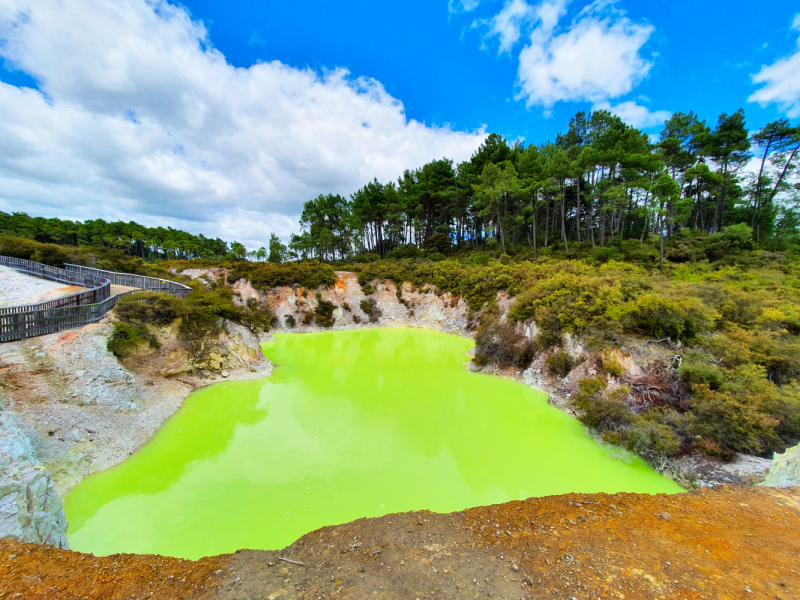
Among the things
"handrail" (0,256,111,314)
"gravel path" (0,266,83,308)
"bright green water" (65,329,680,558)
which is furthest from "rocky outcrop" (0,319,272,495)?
"gravel path" (0,266,83,308)

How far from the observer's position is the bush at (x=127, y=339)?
424 inches

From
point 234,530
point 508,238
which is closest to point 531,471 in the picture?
point 234,530

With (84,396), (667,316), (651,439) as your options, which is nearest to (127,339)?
(84,396)

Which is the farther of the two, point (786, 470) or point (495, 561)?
point (786, 470)

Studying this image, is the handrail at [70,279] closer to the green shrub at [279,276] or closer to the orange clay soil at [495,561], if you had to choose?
the orange clay soil at [495,561]

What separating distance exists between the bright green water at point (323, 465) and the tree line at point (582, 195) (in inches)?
718

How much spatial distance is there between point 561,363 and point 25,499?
15.9 meters

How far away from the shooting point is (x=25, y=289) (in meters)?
13.9

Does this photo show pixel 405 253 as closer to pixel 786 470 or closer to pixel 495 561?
pixel 786 470

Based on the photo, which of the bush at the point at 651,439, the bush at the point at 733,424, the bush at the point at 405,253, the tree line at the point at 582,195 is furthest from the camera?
the bush at the point at 405,253

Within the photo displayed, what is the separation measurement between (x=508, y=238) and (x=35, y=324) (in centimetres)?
3948

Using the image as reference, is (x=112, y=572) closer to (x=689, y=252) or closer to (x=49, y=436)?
(x=49, y=436)

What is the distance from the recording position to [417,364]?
660 inches

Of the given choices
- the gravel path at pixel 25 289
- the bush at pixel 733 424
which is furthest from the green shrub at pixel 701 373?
the gravel path at pixel 25 289
